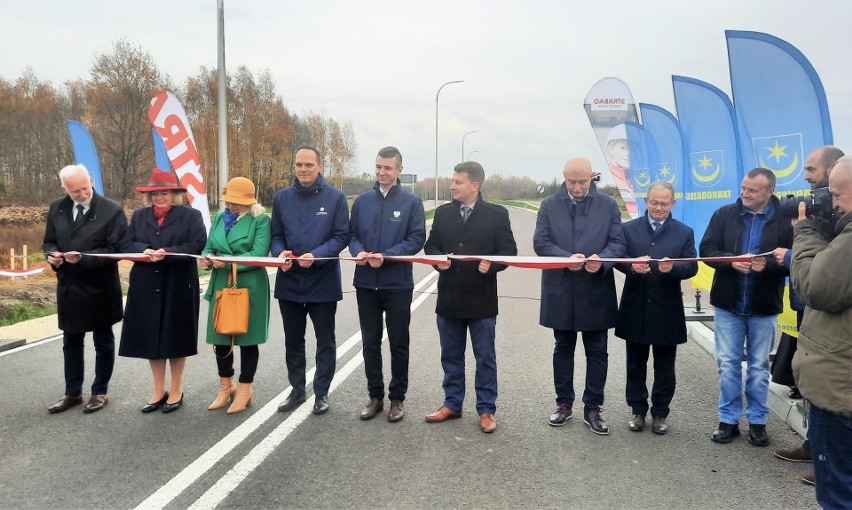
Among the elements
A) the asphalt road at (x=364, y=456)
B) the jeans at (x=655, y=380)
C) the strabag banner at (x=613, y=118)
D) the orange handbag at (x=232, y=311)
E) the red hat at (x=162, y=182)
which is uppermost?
the strabag banner at (x=613, y=118)

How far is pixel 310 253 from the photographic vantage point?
5.25m

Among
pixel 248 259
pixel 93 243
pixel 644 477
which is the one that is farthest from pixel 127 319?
pixel 644 477

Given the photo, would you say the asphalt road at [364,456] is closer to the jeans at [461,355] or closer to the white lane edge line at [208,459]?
the white lane edge line at [208,459]

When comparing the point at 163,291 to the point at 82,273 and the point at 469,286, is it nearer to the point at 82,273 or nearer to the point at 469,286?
the point at 82,273

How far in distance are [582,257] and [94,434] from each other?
3.90 meters

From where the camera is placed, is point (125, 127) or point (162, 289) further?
point (125, 127)

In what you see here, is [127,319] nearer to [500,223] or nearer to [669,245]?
[500,223]

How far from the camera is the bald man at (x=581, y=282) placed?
16.2 ft

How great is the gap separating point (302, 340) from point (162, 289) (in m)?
1.24

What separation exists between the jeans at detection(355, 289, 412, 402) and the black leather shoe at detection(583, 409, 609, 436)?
1465 millimetres

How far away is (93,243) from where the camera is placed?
5348 mm

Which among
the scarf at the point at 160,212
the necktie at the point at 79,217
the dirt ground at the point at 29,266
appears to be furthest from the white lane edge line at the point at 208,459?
the dirt ground at the point at 29,266

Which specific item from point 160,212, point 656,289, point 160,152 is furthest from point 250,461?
point 160,152

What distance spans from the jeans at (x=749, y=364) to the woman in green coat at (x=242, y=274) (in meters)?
3.66
